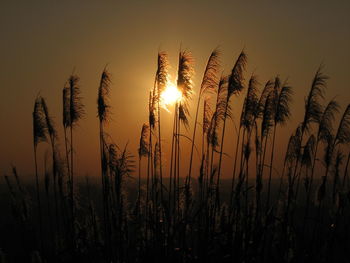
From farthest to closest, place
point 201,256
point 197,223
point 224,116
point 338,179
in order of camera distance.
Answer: point 338,179 < point 224,116 < point 197,223 < point 201,256

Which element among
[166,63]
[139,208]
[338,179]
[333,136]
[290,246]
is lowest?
[290,246]

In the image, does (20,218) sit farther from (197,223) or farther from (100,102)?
(197,223)

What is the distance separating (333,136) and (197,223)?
3.19m

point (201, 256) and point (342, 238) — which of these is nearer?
point (201, 256)

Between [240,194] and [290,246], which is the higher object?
[240,194]

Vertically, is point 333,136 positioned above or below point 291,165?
above

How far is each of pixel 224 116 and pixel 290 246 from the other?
243 centimetres

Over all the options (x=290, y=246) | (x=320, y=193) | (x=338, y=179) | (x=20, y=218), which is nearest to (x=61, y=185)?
(x=20, y=218)

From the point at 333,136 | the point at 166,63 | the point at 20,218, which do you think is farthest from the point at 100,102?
the point at 333,136

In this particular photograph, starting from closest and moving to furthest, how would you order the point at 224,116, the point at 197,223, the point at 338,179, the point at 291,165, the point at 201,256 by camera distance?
the point at 201,256 < the point at 197,223 < the point at 224,116 < the point at 291,165 < the point at 338,179

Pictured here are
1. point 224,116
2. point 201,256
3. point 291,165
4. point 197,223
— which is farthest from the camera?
point 291,165

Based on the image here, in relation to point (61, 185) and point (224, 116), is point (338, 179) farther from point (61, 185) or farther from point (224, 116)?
point (61, 185)

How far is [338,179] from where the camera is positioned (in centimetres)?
875

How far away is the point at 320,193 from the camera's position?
26.9ft
